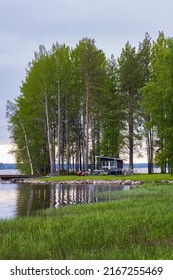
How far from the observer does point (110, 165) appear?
207 feet

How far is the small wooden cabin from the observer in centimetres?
6077

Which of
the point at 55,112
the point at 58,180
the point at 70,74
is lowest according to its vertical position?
the point at 58,180

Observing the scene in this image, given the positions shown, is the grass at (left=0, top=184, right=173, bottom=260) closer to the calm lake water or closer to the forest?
the calm lake water

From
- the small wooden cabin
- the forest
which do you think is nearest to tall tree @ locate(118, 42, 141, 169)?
the forest

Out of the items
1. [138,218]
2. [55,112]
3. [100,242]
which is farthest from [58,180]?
[100,242]

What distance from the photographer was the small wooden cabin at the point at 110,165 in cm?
6077

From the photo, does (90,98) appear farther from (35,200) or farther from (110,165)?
(35,200)

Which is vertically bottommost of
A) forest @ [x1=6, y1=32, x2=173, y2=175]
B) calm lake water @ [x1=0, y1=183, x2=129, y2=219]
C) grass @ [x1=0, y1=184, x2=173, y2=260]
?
calm lake water @ [x1=0, y1=183, x2=129, y2=219]

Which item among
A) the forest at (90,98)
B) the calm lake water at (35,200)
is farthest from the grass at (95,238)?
the forest at (90,98)

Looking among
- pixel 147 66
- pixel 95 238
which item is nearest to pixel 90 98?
pixel 147 66

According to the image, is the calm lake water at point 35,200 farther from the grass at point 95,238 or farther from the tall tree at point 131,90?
the tall tree at point 131,90

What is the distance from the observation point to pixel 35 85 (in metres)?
61.8
